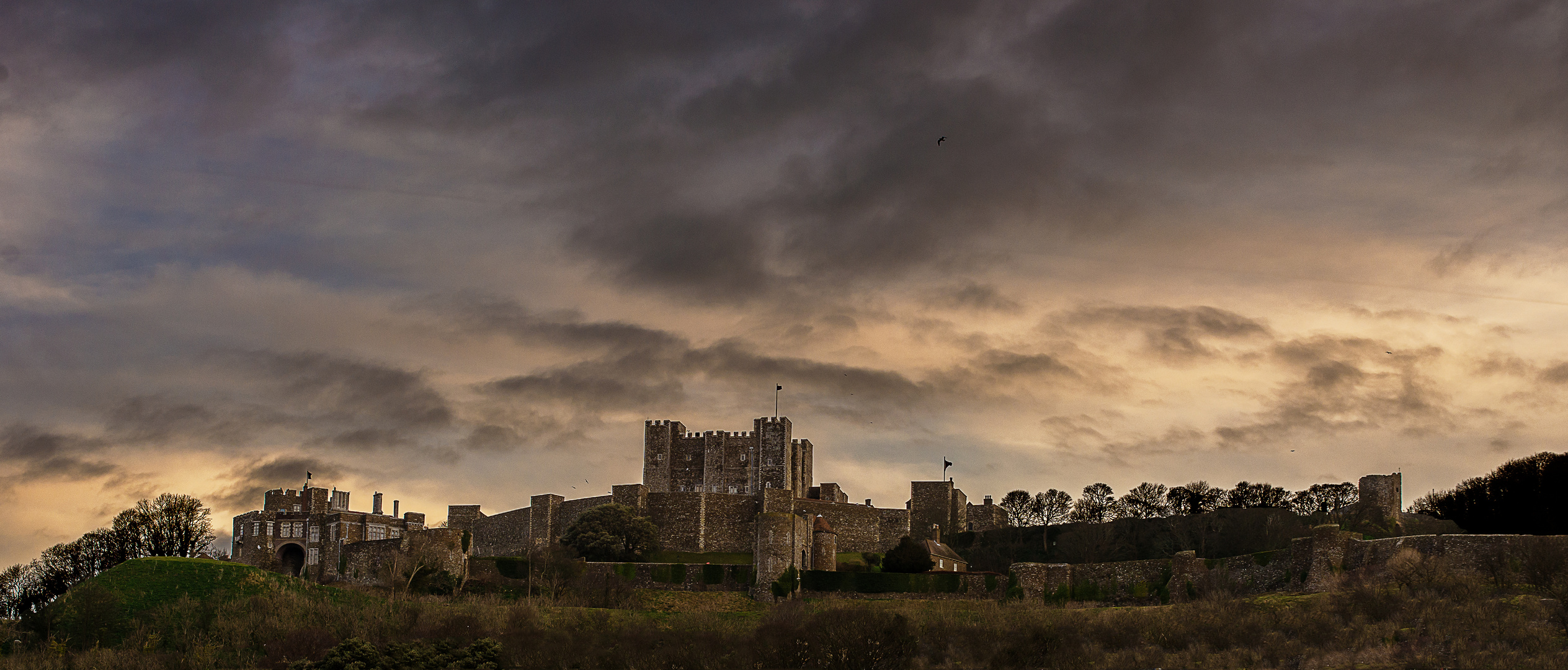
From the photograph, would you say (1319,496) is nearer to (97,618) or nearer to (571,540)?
(571,540)

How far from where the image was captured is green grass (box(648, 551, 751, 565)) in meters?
62.8

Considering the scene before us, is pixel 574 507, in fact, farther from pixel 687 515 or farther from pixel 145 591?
pixel 145 591

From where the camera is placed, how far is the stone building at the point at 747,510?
181ft

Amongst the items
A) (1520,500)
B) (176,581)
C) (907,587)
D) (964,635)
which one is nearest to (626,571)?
(907,587)

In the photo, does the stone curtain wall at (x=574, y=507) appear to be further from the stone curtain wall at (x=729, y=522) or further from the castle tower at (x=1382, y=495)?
the castle tower at (x=1382, y=495)

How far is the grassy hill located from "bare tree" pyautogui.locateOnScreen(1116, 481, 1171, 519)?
56284 millimetres

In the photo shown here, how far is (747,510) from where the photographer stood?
221 feet

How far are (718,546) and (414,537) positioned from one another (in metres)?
17.5

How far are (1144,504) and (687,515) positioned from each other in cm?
3411

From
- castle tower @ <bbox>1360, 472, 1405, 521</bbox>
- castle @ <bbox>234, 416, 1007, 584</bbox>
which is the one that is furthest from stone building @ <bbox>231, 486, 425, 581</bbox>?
castle tower @ <bbox>1360, 472, 1405, 521</bbox>

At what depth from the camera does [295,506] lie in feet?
271

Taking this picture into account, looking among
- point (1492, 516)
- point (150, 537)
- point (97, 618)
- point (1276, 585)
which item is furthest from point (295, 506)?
point (1492, 516)

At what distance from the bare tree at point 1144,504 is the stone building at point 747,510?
28.1ft

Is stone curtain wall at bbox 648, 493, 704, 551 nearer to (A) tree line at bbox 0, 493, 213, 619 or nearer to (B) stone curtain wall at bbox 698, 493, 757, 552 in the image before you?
(B) stone curtain wall at bbox 698, 493, 757, 552
